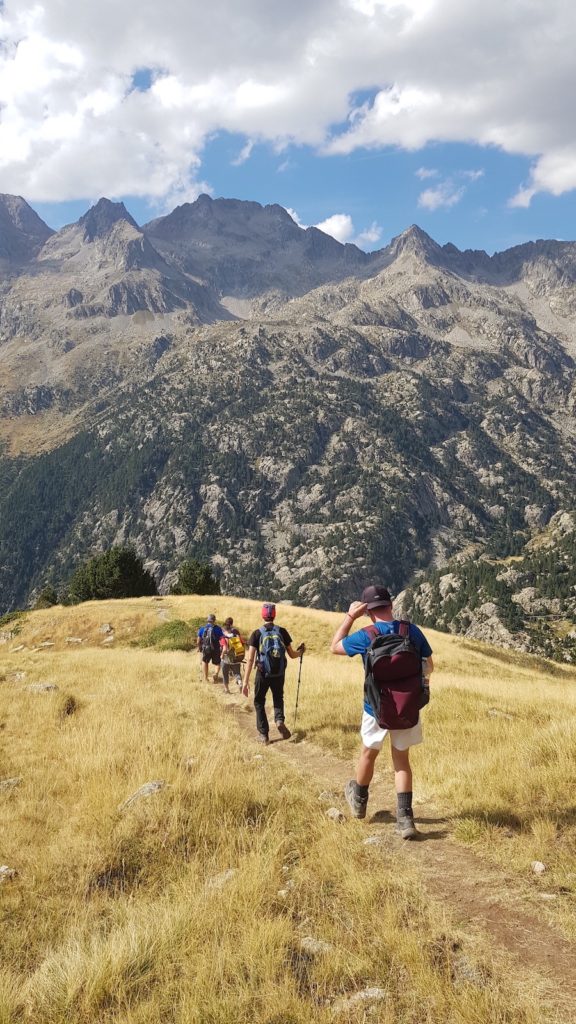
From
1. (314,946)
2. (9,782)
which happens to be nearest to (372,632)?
(314,946)

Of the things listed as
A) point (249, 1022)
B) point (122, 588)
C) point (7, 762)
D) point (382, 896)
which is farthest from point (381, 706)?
point (122, 588)

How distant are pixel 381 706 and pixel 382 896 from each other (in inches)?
81.6

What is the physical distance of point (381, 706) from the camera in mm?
6645

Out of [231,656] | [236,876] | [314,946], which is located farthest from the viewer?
[231,656]

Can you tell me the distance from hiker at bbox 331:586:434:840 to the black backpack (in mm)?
14248

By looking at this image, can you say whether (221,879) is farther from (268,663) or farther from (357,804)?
(268,663)

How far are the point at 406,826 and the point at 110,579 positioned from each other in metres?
70.8

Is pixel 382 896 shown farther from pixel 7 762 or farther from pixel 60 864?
pixel 7 762

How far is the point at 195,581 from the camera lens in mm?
69250

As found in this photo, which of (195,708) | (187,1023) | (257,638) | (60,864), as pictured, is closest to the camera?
(187,1023)

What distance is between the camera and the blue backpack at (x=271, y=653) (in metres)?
12.0

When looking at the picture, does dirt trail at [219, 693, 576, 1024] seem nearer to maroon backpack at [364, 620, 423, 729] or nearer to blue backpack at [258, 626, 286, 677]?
maroon backpack at [364, 620, 423, 729]

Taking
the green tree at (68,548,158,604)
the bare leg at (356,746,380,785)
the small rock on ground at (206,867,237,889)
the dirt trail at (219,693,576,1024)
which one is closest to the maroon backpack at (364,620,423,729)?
the bare leg at (356,746,380,785)

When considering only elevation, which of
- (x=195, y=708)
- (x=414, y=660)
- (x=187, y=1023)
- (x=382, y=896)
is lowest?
(x=195, y=708)
